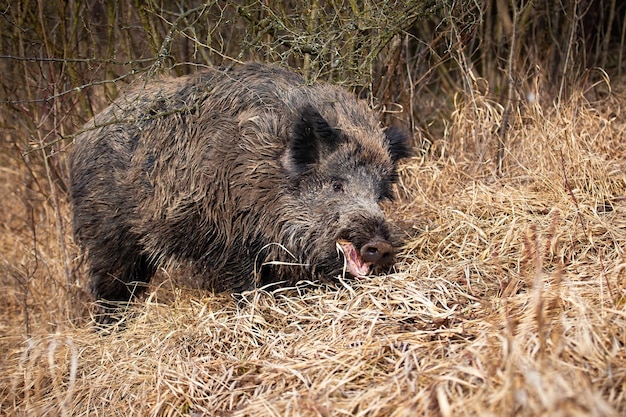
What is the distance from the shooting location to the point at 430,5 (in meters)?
5.31

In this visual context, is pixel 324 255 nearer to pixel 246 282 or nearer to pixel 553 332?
pixel 246 282

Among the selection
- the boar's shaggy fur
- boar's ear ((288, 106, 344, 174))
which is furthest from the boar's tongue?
boar's ear ((288, 106, 344, 174))

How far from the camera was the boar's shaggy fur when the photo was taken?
4.38 metres

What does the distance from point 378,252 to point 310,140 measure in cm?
80

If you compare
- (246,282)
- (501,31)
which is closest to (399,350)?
(246,282)

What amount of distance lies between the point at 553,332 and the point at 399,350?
0.69 metres

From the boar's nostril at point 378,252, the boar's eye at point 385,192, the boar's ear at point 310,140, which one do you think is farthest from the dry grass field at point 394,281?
the boar's ear at point 310,140

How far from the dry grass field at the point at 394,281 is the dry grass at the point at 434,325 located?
1 cm

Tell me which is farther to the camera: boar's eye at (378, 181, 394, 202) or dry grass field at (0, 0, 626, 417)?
boar's eye at (378, 181, 394, 202)

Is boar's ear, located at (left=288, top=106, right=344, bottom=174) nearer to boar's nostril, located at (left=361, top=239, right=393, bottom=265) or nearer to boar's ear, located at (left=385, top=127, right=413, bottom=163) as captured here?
boar's ear, located at (left=385, top=127, right=413, bottom=163)

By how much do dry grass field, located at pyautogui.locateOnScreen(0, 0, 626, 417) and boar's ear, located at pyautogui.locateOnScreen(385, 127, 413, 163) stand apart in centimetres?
41

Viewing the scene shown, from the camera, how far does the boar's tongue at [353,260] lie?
427 centimetres

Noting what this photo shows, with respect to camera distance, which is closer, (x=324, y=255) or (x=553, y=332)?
(x=553, y=332)

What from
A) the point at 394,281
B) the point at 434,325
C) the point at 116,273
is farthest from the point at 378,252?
the point at 116,273
